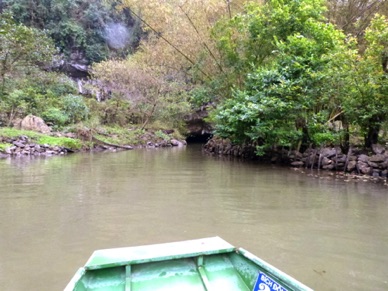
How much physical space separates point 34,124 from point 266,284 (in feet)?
55.9

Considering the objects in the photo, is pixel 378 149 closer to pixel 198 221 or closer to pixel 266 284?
pixel 198 221

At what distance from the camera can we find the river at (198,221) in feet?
10.7

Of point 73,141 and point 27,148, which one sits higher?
point 73,141

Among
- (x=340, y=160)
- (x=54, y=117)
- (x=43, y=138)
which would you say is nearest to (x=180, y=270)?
(x=340, y=160)

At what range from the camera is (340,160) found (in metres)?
10.1

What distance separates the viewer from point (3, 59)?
656 inches

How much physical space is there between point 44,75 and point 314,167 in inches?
682

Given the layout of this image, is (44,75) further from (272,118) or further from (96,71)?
(272,118)

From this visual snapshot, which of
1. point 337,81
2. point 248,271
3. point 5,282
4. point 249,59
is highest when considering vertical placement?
point 249,59

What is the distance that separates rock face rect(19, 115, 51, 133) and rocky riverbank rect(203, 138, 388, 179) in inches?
443

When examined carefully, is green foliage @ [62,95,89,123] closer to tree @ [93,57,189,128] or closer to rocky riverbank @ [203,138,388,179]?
tree @ [93,57,189,128]

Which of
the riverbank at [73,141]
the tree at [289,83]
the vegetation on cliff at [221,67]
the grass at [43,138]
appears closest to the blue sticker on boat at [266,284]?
the vegetation on cliff at [221,67]

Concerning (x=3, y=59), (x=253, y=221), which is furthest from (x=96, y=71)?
(x=253, y=221)

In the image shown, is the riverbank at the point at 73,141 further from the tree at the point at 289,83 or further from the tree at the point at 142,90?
the tree at the point at 289,83
